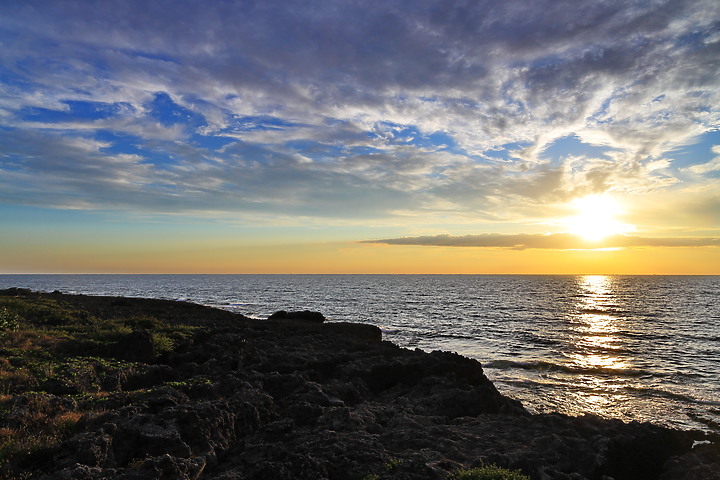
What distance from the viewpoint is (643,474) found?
12.3m

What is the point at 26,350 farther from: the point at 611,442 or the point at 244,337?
the point at 611,442

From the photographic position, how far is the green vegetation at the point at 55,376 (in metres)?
10.8

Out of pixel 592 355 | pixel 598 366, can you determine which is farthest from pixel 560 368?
pixel 592 355

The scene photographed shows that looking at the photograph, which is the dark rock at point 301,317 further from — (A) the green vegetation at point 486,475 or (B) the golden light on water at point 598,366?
(A) the green vegetation at point 486,475

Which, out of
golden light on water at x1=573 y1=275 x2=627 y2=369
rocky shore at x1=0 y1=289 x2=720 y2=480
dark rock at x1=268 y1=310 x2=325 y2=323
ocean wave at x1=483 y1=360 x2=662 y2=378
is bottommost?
golden light on water at x1=573 y1=275 x2=627 y2=369

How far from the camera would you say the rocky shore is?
10195mm

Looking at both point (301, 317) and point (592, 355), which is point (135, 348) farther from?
point (592, 355)

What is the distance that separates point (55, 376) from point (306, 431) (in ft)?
36.4

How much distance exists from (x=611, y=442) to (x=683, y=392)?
18.9 m

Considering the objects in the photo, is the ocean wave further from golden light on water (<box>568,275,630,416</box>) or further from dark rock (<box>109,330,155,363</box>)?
dark rock (<box>109,330,155,363</box>)

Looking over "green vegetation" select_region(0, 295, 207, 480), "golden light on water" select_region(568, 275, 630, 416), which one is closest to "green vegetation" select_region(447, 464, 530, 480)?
"green vegetation" select_region(0, 295, 207, 480)

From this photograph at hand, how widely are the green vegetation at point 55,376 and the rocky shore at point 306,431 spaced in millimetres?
75

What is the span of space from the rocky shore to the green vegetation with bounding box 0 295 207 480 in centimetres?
8

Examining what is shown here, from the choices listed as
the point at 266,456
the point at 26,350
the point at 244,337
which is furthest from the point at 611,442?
the point at 26,350
